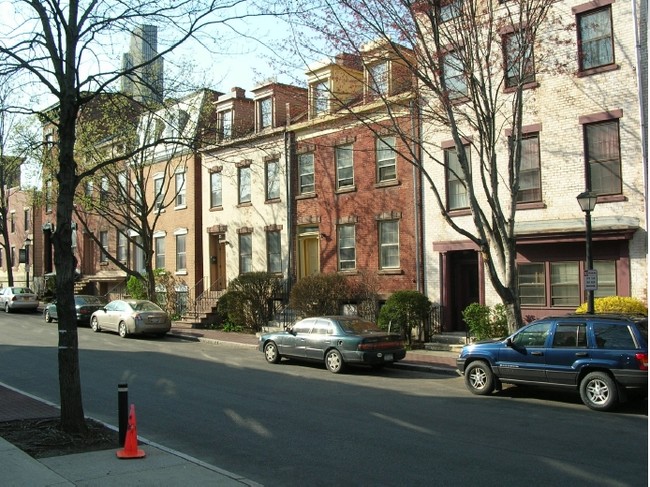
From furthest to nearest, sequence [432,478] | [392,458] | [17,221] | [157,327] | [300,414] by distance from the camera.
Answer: [17,221], [157,327], [300,414], [392,458], [432,478]

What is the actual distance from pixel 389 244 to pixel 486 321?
18.0 ft

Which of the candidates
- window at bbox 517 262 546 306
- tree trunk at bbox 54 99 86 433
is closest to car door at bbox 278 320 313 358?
window at bbox 517 262 546 306

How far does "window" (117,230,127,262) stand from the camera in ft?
120

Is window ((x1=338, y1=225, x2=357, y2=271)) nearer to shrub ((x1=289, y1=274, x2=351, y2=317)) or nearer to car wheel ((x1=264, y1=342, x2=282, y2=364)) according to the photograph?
shrub ((x1=289, y1=274, x2=351, y2=317))

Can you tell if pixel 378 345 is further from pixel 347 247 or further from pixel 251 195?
pixel 251 195

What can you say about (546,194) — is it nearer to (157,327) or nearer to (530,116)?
(530,116)

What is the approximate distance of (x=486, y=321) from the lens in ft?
57.9

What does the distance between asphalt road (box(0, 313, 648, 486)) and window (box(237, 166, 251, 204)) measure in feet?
41.6

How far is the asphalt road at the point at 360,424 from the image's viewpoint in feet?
23.1

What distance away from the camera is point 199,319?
88.7 feet

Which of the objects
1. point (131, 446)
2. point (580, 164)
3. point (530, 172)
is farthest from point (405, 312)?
point (131, 446)

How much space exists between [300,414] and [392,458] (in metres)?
2.90

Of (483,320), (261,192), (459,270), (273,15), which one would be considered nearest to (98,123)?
(261,192)

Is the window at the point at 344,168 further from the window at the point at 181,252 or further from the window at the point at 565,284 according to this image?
the window at the point at 181,252
